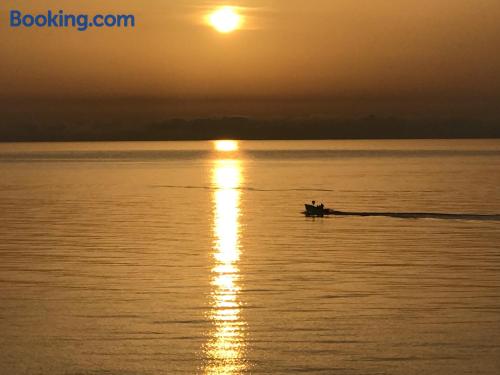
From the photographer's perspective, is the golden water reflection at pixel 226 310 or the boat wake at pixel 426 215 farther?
the boat wake at pixel 426 215

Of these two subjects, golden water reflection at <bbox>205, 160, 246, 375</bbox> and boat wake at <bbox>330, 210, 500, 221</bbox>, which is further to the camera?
boat wake at <bbox>330, 210, 500, 221</bbox>

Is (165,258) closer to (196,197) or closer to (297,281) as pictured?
(297,281)

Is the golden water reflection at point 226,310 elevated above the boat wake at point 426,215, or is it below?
below

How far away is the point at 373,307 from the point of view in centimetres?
2084

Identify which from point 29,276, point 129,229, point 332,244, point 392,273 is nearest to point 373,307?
point 392,273

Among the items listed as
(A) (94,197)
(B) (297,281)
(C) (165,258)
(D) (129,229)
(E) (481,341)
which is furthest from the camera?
(A) (94,197)

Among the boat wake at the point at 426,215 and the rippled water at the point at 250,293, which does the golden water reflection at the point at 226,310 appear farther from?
the boat wake at the point at 426,215

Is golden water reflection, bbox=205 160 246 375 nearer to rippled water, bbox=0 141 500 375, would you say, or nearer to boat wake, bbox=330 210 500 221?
rippled water, bbox=0 141 500 375

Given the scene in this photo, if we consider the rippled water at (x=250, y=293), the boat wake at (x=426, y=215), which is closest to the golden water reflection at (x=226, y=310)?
the rippled water at (x=250, y=293)

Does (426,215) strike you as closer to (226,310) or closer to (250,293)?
(250,293)

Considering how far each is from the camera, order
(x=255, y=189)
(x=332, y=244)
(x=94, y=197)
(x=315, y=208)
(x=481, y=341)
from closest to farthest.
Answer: (x=481, y=341), (x=332, y=244), (x=315, y=208), (x=94, y=197), (x=255, y=189)

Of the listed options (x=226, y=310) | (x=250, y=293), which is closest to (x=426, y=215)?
(x=250, y=293)

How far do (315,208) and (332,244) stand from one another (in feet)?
38.9

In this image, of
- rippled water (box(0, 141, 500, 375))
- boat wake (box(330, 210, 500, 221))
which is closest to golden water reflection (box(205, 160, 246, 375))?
rippled water (box(0, 141, 500, 375))
